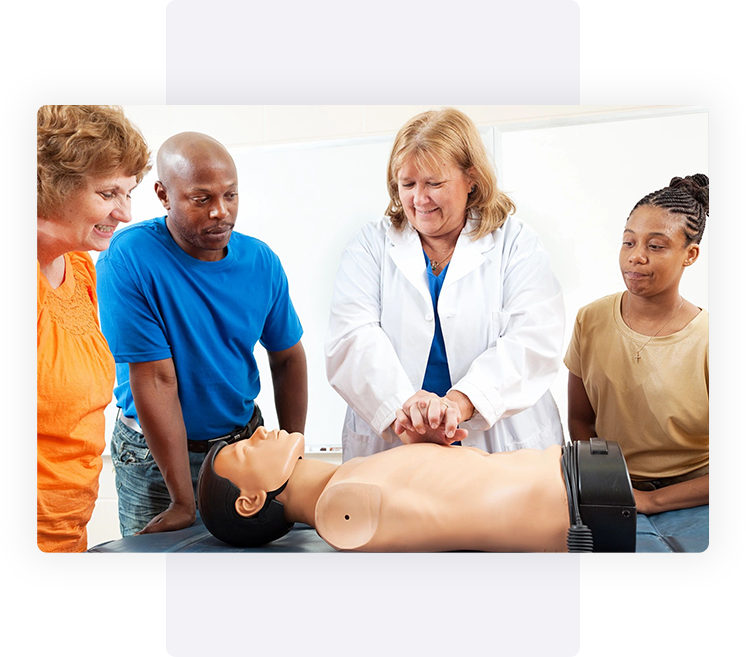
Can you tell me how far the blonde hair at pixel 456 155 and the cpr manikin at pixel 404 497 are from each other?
50 centimetres

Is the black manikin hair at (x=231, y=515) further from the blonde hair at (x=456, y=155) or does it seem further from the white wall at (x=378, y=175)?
the blonde hair at (x=456, y=155)

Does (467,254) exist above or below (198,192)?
below

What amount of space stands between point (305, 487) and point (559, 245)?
2.44 feet

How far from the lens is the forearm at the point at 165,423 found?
1757 mm

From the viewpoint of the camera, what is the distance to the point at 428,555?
66.6 inches

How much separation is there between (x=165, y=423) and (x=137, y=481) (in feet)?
0.50

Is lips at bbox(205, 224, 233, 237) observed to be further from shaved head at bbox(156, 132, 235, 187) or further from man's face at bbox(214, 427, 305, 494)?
man's face at bbox(214, 427, 305, 494)

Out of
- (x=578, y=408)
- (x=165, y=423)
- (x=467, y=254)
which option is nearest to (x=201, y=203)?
(x=165, y=423)

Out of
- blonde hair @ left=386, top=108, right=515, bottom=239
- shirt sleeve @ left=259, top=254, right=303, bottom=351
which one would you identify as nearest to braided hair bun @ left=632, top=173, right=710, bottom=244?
blonde hair @ left=386, top=108, right=515, bottom=239

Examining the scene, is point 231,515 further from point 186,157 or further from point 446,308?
point 186,157

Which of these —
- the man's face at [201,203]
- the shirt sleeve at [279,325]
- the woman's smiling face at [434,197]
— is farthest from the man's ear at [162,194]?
the woman's smiling face at [434,197]

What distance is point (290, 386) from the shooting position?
179 centimetres
